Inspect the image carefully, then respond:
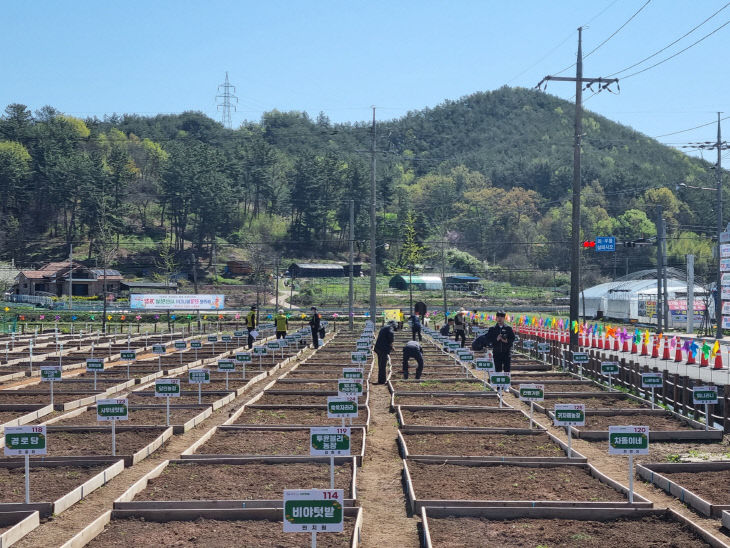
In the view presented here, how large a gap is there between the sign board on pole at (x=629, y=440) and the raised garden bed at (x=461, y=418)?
533 cm

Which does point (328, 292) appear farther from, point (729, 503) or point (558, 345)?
point (729, 503)

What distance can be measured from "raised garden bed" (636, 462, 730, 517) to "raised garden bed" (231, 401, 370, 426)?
5.63 m

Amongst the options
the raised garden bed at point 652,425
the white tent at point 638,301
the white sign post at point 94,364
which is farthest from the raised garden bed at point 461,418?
the white tent at point 638,301

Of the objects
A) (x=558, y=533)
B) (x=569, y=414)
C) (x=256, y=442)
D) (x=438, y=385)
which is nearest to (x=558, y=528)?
(x=558, y=533)

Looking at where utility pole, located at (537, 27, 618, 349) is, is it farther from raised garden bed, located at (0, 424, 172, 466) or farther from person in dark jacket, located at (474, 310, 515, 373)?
raised garden bed, located at (0, 424, 172, 466)

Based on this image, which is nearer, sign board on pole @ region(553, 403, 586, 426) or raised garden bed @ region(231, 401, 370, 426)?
sign board on pole @ region(553, 403, 586, 426)

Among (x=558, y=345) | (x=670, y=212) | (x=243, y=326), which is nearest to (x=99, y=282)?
(x=243, y=326)

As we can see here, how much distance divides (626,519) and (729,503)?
1.51 metres

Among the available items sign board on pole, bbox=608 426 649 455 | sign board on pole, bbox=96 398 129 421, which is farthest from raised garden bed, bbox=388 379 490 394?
sign board on pole, bbox=608 426 649 455

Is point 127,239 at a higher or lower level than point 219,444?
higher

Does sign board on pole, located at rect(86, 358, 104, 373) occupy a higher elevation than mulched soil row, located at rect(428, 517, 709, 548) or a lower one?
higher

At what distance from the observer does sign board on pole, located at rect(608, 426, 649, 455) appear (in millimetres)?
10539

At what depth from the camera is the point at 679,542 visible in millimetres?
9023

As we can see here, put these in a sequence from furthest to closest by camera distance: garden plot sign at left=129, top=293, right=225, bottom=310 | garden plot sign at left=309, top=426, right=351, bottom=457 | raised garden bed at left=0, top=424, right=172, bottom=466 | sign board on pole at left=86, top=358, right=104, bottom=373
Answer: garden plot sign at left=129, top=293, right=225, bottom=310
sign board on pole at left=86, top=358, right=104, bottom=373
raised garden bed at left=0, top=424, right=172, bottom=466
garden plot sign at left=309, top=426, right=351, bottom=457
